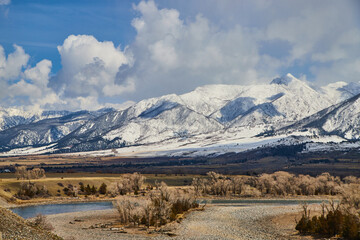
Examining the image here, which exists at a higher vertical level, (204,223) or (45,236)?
(45,236)

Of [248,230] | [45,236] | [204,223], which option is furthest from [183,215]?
[45,236]

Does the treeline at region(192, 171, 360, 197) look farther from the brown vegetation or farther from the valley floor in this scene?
the valley floor

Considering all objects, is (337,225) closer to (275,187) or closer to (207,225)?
(207,225)

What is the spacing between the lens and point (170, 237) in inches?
2704

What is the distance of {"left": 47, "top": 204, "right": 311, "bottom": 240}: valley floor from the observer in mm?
70500

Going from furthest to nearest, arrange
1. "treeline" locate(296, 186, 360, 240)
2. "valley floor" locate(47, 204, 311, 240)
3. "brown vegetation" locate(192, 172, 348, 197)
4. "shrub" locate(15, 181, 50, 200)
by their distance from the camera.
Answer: "brown vegetation" locate(192, 172, 348, 197)
"shrub" locate(15, 181, 50, 200)
"valley floor" locate(47, 204, 311, 240)
"treeline" locate(296, 186, 360, 240)

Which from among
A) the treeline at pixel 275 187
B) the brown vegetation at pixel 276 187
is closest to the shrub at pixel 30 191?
the treeline at pixel 275 187

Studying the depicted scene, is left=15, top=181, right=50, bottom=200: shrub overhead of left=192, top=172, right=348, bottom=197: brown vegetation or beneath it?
overhead

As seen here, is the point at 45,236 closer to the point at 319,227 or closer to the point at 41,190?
the point at 319,227

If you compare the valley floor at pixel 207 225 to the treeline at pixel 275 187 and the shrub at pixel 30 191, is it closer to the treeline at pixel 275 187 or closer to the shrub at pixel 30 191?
the shrub at pixel 30 191

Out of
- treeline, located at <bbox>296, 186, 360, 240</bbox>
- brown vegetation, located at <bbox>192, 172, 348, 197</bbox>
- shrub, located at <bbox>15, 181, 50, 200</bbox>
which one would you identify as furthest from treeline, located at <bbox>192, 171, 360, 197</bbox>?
treeline, located at <bbox>296, 186, 360, 240</bbox>

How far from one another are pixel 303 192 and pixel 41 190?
108 metres

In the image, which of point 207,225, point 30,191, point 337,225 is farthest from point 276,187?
point 337,225

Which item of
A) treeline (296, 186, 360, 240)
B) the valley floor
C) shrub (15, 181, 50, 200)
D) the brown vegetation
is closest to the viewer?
treeline (296, 186, 360, 240)
